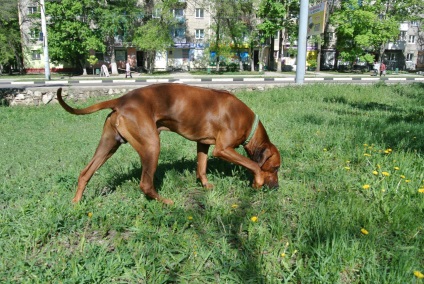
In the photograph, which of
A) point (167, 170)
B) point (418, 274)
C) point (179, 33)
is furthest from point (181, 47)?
point (418, 274)

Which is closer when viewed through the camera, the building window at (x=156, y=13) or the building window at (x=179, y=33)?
the building window at (x=156, y=13)

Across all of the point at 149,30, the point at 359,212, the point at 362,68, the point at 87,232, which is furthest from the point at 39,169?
the point at 362,68

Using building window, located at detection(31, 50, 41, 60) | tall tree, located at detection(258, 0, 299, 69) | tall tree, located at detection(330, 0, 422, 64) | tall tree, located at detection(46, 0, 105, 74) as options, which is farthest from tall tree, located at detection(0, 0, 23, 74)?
tall tree, located at detection(330, 0, 422, 64)

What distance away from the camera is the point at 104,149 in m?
3.60

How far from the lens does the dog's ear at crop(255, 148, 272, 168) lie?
154 inches

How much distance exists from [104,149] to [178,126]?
2.67 feet

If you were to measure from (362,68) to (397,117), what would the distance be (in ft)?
138

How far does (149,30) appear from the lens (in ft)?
111

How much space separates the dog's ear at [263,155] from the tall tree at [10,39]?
3248cm

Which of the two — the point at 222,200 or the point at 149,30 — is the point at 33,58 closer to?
the point at 149,30

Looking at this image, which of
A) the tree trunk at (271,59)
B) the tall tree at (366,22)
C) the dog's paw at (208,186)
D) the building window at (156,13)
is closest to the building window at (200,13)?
the building window at (156,13)

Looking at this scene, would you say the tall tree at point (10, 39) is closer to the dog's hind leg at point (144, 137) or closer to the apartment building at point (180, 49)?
the apartment building at point (180, 49)

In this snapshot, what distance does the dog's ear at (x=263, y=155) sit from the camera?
3912 millimetres

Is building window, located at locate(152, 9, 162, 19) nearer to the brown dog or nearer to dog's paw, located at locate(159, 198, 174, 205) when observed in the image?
the brown dog
